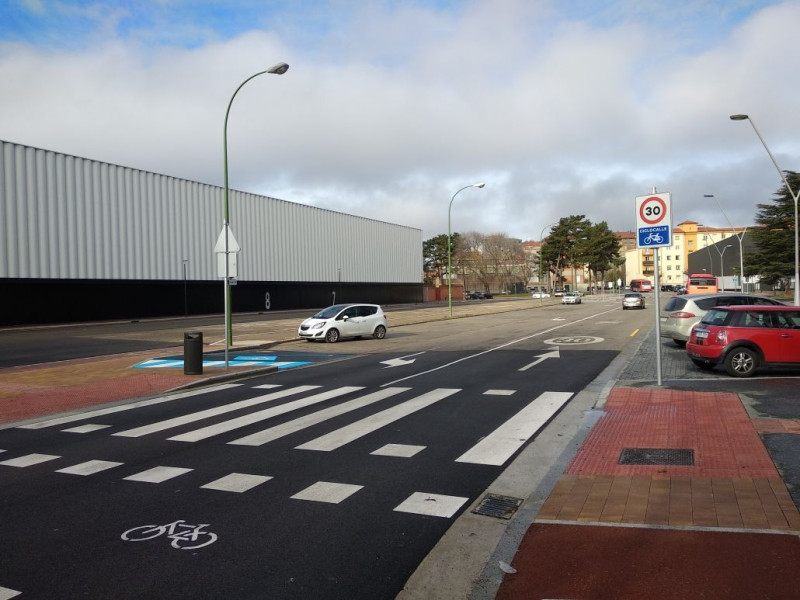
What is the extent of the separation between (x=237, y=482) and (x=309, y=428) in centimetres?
243

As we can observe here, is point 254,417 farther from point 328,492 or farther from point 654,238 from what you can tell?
point 654,238

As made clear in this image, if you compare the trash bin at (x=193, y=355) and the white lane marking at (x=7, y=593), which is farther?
the trash bin at (x=193, y=355)

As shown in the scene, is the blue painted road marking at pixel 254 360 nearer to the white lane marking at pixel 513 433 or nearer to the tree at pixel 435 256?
the white lane marking at pixel 513 433

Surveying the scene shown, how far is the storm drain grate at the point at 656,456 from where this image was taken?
255 inches

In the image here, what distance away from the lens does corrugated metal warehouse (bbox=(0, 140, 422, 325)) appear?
125 feet

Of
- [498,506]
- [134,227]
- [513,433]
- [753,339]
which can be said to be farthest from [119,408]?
[134,227]

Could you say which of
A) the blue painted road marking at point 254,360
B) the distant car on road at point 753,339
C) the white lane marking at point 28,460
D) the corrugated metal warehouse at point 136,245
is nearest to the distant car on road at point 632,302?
the corrugated metal warehouse at point 136,245

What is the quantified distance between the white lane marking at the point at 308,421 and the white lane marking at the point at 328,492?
1984mm

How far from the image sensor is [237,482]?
6254 mm

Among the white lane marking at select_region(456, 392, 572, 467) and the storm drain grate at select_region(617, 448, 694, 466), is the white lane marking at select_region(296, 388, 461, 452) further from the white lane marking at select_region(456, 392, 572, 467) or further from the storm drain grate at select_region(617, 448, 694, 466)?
the storm drain grate at select_region(617, 448, 694, 466)

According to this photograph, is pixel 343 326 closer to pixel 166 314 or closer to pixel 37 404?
pixel 37 404

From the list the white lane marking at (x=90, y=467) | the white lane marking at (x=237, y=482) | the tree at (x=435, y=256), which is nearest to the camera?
the white lane marking at (x=237, y=482)

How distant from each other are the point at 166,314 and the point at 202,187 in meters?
11.2

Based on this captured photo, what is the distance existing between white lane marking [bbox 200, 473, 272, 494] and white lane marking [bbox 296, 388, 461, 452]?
3.85 feet
